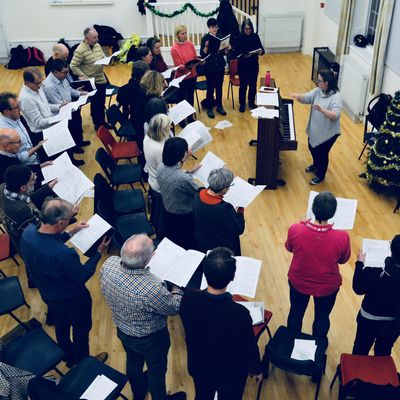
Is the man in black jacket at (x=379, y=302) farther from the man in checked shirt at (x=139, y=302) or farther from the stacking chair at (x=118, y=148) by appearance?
the stacking chair at (x=118, y=148)

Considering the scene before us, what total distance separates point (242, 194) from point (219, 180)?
0.67 m

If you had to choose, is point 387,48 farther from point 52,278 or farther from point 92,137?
point 52,278

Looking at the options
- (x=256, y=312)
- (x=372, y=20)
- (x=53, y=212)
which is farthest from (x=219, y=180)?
(x=372, y=20)

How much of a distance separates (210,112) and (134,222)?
12.3 feet

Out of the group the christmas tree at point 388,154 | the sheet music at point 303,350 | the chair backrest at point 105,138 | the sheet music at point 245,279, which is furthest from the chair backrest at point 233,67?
the sheet music at point 303,350

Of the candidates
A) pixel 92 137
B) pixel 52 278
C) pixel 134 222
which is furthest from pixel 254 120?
pixel 52 278

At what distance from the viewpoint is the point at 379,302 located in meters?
3.18

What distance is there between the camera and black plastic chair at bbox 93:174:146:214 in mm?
4812

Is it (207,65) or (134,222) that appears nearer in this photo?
(134,222)

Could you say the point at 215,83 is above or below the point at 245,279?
below

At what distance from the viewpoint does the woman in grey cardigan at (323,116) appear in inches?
212

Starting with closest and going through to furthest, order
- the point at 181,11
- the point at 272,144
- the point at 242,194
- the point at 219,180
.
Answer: the point at 219,180, the point at 242,194, the point at 272,144, the point at 181,11

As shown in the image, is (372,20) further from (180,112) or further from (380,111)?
(180,112)

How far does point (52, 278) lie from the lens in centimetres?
329
